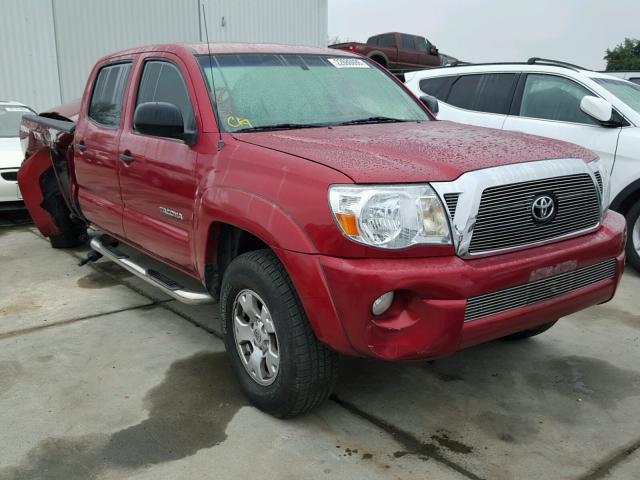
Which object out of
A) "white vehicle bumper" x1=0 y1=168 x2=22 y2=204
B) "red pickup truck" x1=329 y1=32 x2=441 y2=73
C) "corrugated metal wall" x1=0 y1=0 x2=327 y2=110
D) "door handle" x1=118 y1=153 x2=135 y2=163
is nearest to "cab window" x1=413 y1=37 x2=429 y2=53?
"red pickup truck" x1=329 y1=32 x2=441 y2=73

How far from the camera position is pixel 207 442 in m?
2.93

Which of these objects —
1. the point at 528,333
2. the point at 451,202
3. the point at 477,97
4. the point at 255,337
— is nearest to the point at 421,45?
the point at 477,97

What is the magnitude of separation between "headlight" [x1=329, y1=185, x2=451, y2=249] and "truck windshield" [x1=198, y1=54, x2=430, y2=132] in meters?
A: 1.10

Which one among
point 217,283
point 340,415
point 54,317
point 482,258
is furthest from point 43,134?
point 482,258

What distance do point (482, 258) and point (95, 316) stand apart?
10.2 ft

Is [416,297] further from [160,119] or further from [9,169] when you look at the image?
[9,169]

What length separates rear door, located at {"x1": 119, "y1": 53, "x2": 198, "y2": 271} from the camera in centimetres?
358

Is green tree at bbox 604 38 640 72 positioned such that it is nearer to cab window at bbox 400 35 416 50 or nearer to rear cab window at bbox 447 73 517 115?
cab window at bbox 400 35 416 50

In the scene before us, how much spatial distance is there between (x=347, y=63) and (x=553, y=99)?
115 inches

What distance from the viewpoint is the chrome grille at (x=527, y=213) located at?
2.64m

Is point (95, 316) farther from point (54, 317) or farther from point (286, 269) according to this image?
point (286, 269)

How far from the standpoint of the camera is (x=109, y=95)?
475 cm

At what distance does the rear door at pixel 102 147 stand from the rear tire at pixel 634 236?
4385 mm

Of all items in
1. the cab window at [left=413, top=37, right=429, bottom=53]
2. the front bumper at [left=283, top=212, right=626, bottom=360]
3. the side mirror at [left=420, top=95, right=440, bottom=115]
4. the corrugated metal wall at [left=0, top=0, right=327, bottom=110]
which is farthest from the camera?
the cab window at [left=413, top=37, right=429, bottom=53]
